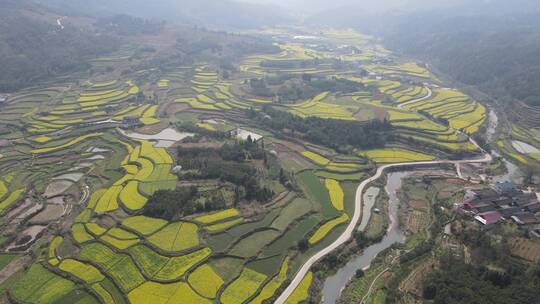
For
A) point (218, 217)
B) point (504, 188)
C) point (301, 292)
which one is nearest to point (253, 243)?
point (218, 217)

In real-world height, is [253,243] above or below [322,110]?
above

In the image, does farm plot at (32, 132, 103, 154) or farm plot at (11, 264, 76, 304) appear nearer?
farm plot at (11, 264, 76, 304)

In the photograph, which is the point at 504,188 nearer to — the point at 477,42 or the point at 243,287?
the point at 243,287

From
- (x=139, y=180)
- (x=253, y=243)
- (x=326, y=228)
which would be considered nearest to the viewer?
(x=253, y=243)

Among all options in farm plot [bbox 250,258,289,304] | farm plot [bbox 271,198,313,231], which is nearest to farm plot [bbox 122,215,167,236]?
farm plot [bbox 271,198,313,231]

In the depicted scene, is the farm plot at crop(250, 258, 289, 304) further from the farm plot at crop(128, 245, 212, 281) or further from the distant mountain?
the distant mountain

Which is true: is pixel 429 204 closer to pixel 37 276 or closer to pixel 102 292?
pixel 102 292

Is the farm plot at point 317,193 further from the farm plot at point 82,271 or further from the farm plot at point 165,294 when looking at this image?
the farm plot at point 82,271
